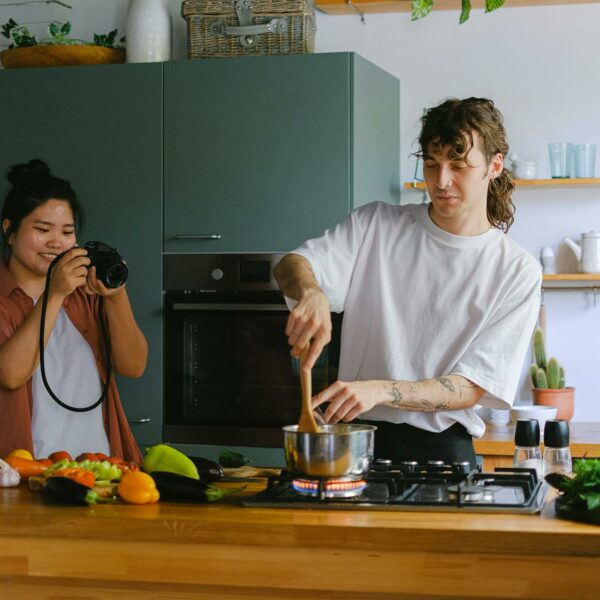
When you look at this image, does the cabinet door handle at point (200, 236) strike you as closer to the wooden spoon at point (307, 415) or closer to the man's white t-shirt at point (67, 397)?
the man's white t-shirt at point (67, 397)

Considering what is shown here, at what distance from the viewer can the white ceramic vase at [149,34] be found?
12.1 feet

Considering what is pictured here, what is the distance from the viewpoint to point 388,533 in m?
1.61

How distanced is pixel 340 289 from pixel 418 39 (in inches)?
67.2

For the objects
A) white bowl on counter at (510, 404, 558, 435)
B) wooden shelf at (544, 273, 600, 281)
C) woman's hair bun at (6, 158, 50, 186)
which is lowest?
white bowl on counter at (510, 404, 558, 435)

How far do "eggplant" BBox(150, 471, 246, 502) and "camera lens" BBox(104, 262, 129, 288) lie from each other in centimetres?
99

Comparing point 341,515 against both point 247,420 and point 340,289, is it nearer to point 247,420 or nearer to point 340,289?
point 340,289

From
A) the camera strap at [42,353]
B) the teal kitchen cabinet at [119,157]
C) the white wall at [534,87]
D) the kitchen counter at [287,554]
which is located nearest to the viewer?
the kitchen counter at [287,554]

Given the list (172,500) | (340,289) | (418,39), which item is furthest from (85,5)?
(172,500)

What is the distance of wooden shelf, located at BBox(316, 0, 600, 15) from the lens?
3.73 meters

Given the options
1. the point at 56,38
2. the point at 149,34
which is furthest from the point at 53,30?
the point at 149,34

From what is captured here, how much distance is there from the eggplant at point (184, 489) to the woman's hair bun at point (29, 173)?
140cm

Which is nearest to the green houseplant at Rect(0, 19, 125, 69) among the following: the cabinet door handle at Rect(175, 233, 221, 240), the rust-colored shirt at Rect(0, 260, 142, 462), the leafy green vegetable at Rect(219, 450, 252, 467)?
the cabinet door handle at Rect(175, 233, 221, 240)

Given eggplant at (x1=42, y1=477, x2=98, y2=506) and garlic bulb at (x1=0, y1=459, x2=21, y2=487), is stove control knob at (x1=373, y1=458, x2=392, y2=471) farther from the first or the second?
garlic bulb at (x1=0, y1=459, x2=21, y2=487)

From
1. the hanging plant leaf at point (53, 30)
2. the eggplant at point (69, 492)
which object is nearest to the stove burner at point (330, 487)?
the eggplant at point (69, 492)
